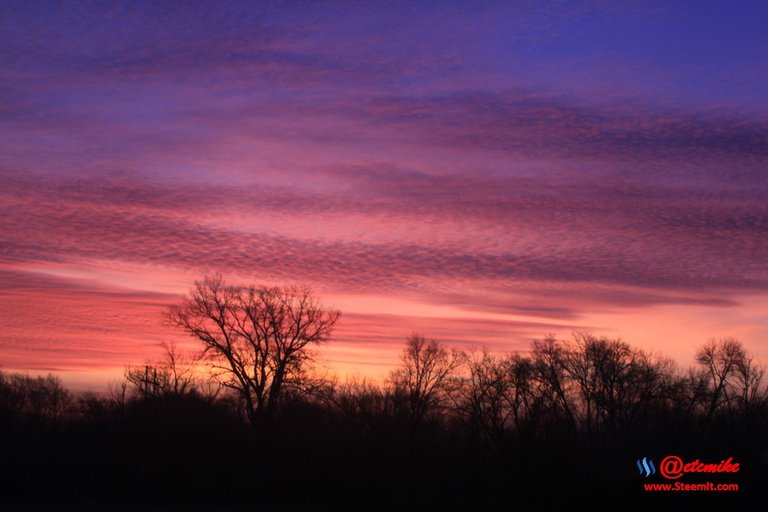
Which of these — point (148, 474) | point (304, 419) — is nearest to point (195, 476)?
point (148, 474)

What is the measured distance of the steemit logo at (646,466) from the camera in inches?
1382

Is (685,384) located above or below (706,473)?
above

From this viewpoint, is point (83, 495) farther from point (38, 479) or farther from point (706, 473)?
point (706, 473)

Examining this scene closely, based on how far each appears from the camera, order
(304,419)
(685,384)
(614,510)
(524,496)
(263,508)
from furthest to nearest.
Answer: (685,384) < (304,419) < (263,508) < (524,496) < (614,510)

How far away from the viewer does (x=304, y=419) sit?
45812 millimetres

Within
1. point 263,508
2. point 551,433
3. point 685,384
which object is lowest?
point 263,508

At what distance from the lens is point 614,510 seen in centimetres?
3198

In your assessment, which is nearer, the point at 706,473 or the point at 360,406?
the point at 706,473

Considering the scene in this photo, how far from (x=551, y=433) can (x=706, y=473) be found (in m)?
6.57

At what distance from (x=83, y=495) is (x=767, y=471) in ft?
100.0

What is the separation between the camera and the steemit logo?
115 feet

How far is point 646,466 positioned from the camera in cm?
3638

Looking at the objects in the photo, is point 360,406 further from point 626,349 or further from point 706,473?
point 626,349

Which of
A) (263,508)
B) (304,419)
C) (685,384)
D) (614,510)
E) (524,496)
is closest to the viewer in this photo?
(614,510)
